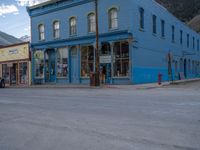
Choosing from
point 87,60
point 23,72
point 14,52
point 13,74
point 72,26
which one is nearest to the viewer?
point 87,60

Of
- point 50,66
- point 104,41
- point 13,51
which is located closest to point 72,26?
point 104,41

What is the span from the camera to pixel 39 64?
119 feet

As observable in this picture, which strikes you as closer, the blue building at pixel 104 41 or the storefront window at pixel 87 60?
the blue building at pixel 104 41

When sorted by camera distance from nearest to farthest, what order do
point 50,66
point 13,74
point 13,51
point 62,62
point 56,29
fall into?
point 62,62 < point 56,29 < point 50,66 < point 13,51 < point 13,74

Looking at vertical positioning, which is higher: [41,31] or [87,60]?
[41,31]

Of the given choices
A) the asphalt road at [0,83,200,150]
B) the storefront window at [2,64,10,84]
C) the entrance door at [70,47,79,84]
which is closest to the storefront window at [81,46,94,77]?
the entrance door at [70,47,79,84]

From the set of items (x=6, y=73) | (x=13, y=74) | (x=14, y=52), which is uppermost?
(x=14, y=52)

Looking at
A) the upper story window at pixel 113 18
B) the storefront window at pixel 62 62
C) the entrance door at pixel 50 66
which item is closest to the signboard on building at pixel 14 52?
the entrance door at pixel 50 66

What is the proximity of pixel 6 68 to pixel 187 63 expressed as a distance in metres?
25.8

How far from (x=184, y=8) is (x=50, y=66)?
72317mm

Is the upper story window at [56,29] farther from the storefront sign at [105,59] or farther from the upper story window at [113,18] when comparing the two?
the upper story window at [113,18]

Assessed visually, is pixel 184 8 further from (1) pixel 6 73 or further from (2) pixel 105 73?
(2) pixel 105 73

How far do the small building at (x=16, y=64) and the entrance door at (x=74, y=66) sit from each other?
6950mm

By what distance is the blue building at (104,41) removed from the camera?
1118 inches
